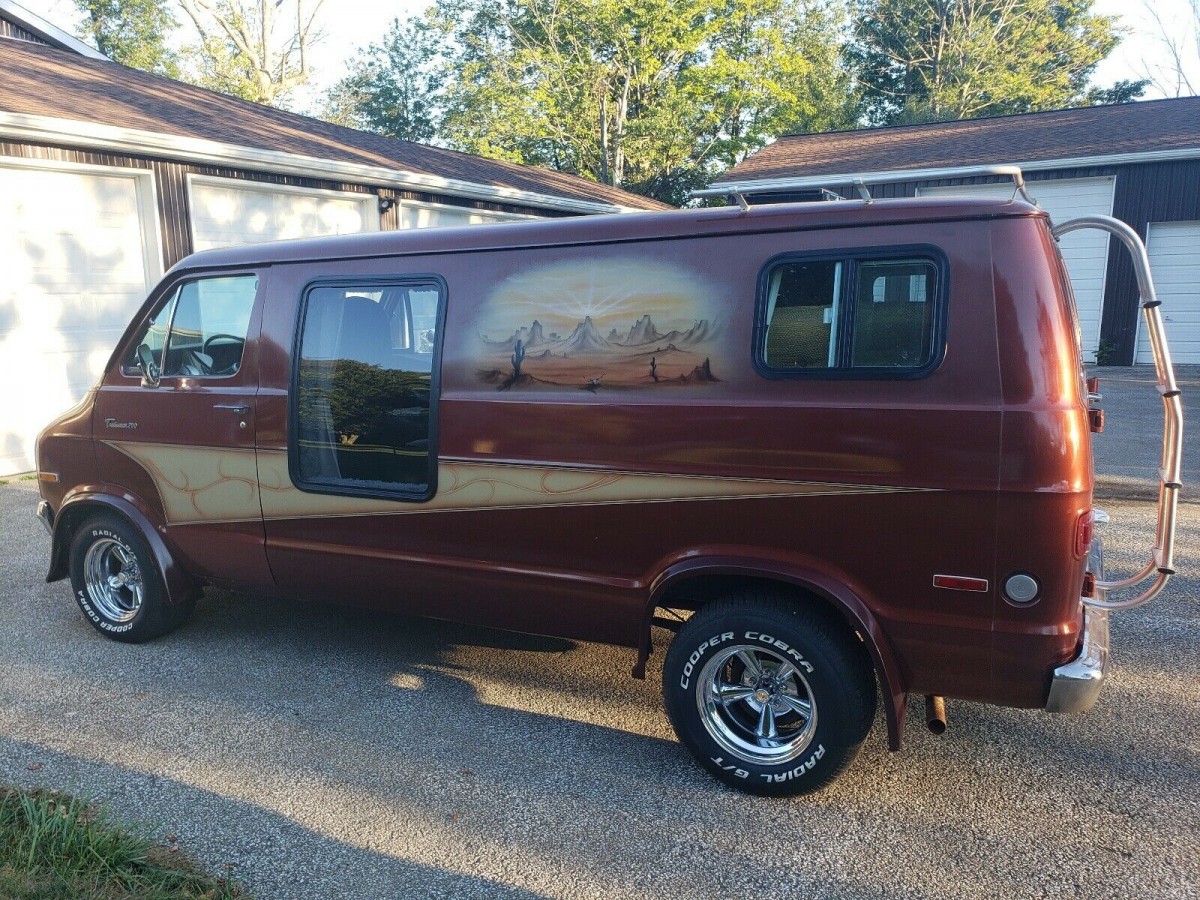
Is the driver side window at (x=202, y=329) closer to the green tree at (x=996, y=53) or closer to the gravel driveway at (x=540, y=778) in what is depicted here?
the gravel driveway at (x=540, y=778)

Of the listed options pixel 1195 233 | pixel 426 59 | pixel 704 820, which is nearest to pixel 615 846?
pixel 704 820

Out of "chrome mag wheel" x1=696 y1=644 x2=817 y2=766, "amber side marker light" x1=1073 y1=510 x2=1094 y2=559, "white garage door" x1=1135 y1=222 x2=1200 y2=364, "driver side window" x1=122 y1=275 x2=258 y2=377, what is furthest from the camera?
"white garage door" x1=1135 y1=222 x2=1200 y2=364

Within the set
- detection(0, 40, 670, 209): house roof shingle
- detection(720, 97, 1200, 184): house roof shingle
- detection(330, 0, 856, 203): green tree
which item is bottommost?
detection(0, 40, 670, 209): house roof shingle

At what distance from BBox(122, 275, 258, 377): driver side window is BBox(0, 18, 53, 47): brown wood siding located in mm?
12505

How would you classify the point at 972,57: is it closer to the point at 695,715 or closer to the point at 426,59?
the point at 426,59

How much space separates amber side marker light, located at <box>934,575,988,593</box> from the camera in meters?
3.00

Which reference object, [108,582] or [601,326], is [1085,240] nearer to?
[601,326]

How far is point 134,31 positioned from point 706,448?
3890 cm

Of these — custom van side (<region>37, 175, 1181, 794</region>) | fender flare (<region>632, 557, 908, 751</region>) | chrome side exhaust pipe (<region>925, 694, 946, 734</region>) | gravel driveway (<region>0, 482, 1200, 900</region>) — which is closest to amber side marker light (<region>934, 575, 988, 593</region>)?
custom van side (<region>37, 175, 1181, 794</region>)

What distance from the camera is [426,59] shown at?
128ft

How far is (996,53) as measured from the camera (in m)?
32.7

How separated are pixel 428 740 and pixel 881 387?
7.74ft

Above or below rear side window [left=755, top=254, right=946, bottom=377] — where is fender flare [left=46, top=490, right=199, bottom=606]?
below

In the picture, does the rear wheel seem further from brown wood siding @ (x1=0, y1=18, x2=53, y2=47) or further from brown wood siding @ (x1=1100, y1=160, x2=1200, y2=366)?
brown wood siding @ (x1=1100, y1=160, x2=1200, y2=366)
